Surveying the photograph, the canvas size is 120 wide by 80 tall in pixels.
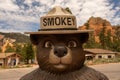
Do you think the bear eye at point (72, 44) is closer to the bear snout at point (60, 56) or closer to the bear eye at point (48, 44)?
the bear snout at point (60, 56)

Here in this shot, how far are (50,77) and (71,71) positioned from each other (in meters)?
0.30

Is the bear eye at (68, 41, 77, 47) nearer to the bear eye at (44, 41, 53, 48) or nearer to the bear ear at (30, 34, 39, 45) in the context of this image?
the bear eye at (44, 41, 53, 48)

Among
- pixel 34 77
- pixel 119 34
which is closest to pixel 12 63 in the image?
pixel 34 77

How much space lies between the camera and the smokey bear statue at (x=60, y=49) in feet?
10.8

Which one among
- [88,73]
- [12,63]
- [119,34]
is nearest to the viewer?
[88,73]

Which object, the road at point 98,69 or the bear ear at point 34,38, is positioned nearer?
the bear ear at point 34,38

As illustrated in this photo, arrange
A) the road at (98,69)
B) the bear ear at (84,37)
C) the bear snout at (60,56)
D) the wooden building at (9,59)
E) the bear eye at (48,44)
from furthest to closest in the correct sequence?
the wooden building at (9,59) < the road at (98,69) < the bear ear at (84,37) < the bear eye at (48,44) < the bear snout at (60,56)

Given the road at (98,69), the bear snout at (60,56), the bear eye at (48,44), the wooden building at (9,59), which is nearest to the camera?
the bear snout at (60,56)

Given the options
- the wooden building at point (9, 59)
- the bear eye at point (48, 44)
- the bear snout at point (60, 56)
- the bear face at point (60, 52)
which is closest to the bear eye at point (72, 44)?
the bear face at point (60, 52)

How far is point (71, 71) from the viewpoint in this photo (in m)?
3.42

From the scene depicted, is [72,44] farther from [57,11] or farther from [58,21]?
[57,11]

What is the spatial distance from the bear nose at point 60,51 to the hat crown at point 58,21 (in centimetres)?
33

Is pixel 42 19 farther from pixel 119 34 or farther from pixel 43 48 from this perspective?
pixel 119 34

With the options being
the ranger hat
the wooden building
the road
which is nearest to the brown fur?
the ranger hat
